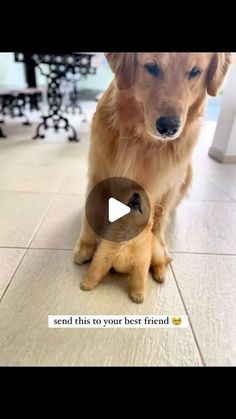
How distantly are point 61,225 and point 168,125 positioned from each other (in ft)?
1.93

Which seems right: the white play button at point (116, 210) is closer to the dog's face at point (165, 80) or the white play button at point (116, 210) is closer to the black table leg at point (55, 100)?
the dog's face at point (165, 80)

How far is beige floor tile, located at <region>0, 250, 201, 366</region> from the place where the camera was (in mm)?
532

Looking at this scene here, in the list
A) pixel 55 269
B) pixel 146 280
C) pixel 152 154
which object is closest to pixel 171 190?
pixel 152 154

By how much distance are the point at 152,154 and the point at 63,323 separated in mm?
509

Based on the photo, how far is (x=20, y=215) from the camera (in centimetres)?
104

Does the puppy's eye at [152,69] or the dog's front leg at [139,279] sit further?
the dog's front leg at [139,279]

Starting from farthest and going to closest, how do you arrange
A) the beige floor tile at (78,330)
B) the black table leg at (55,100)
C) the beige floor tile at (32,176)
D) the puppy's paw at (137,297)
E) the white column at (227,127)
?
the black table leg at (55,100) < the white column at (227,127) < the beige floor tile at (32,176) < the puppy's paw at (137,297) < the beige floor tile at (78,330)

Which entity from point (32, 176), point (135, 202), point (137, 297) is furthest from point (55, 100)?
point (137, 297)

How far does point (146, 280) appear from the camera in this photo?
743mm

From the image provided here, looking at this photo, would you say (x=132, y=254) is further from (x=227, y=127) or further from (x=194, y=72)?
(x=227, y=127)

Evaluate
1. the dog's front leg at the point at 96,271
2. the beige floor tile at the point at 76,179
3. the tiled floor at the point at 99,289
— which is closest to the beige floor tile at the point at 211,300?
the tiled floor at the point at 99,289

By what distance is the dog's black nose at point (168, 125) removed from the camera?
1.93 ft

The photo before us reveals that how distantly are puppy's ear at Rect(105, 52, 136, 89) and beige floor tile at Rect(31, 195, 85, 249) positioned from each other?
1.75 ft
